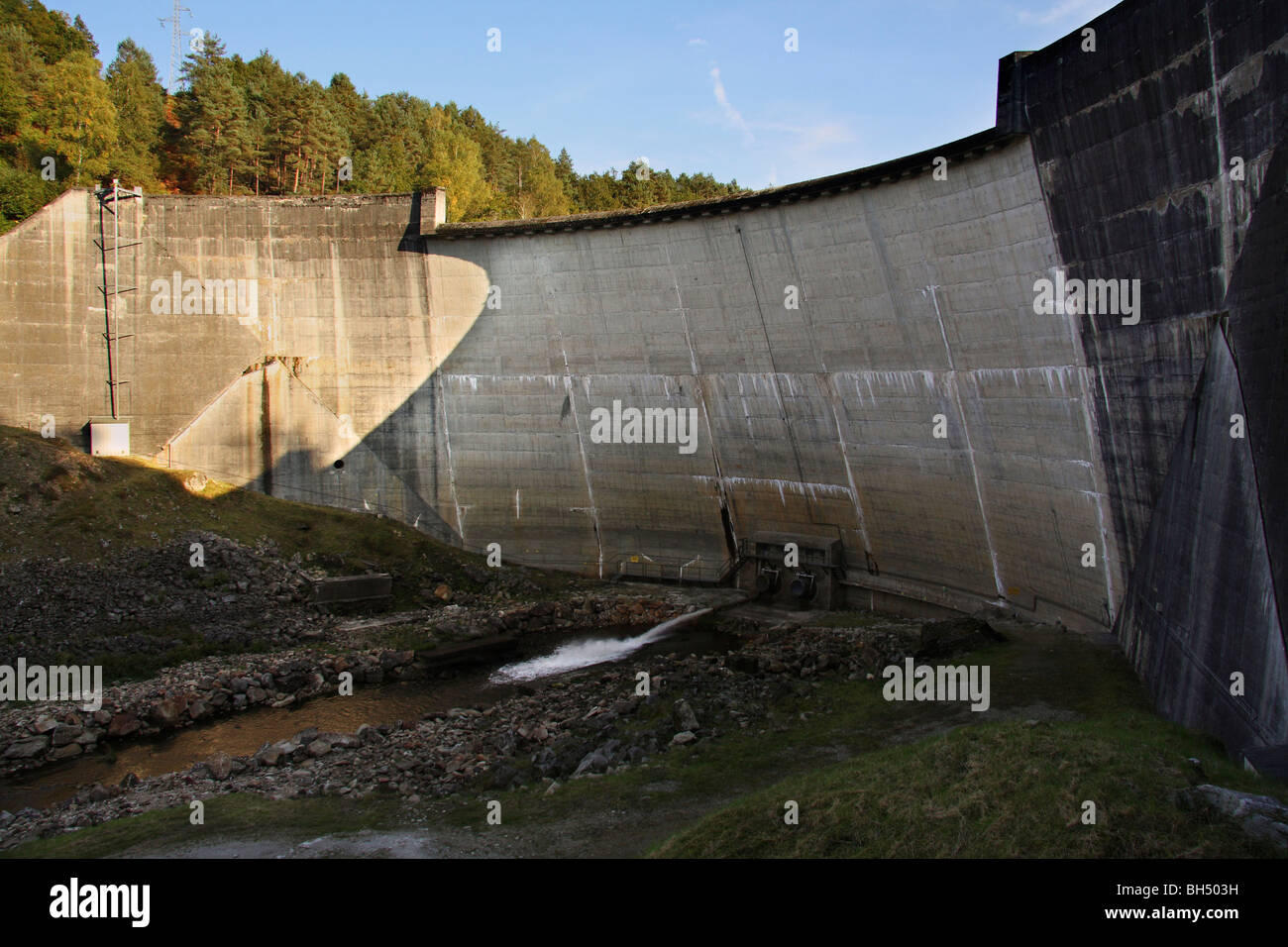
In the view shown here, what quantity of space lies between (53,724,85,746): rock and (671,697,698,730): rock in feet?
43.9

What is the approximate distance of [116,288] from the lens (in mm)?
34812

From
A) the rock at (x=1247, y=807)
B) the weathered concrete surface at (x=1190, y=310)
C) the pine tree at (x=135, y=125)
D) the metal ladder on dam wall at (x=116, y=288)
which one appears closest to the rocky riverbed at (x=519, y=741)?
the weathered concrete surface at (x=1190, y=310)

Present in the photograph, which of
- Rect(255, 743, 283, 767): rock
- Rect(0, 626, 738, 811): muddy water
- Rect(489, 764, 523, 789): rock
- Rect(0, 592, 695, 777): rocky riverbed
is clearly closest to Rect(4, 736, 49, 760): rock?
Rect(0, 592, 695, 777): rocky riverbed

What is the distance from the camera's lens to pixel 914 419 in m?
25.5

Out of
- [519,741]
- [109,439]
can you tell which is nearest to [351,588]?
[109,439]

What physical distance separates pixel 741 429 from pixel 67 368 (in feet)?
83.8

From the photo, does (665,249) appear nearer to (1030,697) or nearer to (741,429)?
(741,429)

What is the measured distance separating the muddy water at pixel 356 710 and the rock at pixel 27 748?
51 centimetres

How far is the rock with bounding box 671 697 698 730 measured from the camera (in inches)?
689

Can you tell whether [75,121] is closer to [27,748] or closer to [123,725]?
[123,725]

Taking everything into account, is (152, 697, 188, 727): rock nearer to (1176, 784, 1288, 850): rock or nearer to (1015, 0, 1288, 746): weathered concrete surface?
(1176, 784, 1288, 850): rock

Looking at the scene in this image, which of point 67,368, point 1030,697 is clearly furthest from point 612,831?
point 67,368

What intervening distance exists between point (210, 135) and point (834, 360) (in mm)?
42253
